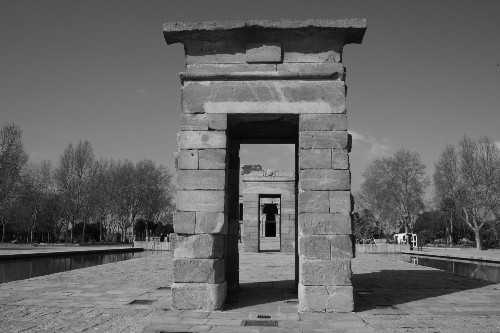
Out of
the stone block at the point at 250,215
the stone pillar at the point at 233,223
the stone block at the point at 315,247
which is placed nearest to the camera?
the stone block at the point at 315,247

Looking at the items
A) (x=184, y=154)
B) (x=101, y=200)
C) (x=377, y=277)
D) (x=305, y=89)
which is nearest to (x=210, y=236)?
(x=184, y=154)

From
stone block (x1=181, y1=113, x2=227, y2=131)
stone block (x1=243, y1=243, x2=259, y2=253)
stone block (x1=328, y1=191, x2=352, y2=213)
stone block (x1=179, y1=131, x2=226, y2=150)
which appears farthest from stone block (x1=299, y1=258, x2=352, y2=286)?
stone block (x1=243, y1=243, x2=259, y2=253)

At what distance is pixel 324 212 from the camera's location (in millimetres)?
7449

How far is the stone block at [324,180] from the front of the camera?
7.52 meters

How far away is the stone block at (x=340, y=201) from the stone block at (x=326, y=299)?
4.24 feet

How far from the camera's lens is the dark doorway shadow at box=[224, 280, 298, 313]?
7555 millimetres

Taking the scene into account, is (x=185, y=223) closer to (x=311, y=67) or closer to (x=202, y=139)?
(x=202, y=139)

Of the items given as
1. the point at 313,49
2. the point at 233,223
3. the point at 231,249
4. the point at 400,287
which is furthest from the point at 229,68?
the point at 400,287

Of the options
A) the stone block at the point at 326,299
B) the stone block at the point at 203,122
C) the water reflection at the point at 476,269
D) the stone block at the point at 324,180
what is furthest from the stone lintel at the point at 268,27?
the water reflection at the point at 476,269

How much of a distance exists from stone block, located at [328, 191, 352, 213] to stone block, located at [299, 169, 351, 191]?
87 mm

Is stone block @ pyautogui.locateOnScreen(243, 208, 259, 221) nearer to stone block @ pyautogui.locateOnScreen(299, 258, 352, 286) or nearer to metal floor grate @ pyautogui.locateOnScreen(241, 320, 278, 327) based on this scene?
stone block @ pyautogui.locateOnScreen(299, 258, 352, 286)

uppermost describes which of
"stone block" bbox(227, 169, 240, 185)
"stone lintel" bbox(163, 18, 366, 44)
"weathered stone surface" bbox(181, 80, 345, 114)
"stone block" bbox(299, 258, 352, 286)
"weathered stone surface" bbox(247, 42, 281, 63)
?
"stone lintel" bbox(163, 18, 366, 44)

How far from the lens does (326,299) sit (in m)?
7.14

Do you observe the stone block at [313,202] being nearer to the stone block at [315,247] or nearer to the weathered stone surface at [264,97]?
the stone block at [315,247]
